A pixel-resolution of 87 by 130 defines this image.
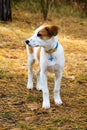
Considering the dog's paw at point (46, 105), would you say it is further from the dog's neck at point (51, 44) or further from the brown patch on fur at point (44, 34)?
the brown patch on fur at point (44, 34)

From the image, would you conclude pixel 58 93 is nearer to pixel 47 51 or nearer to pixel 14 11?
pixel 47 51

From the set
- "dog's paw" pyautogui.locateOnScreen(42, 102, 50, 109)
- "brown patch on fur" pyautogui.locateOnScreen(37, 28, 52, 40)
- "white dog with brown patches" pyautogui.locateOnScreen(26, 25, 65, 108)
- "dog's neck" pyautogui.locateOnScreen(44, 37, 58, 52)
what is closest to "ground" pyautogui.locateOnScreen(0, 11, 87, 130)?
"dog's paw" pyautogui.locateOnScreen(42, 102, 50, 109)

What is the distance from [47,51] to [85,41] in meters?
4.56

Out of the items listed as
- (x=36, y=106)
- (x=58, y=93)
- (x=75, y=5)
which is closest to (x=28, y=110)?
(x=36, y=106)

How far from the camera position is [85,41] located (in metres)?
9.55

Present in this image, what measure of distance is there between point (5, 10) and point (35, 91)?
18.6 feet

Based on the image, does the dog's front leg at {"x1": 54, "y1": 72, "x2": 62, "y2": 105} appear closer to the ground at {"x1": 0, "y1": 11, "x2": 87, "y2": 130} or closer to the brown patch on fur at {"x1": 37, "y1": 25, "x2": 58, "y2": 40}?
the ground at {"x1": 0, "y1": 11, "x2": 87, "y2": 130}

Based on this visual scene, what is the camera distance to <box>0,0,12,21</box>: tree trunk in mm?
10992

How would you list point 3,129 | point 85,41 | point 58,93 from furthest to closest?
point 85,41 → point 58,93 → point 3,129

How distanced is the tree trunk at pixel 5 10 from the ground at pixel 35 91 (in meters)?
0.89

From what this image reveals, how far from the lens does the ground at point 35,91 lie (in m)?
4.61

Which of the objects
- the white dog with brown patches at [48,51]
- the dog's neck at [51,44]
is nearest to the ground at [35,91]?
the white dog with brown patches at [48,51]

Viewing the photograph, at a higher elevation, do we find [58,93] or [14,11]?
[14,11]

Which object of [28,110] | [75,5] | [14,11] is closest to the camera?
[28,110]
